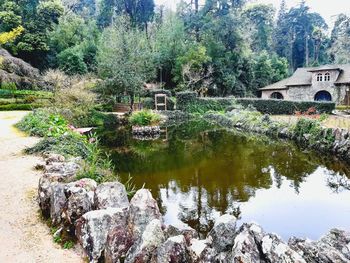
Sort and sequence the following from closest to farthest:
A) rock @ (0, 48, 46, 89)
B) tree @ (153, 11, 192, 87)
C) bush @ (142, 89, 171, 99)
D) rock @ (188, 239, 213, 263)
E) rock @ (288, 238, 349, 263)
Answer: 1. rock @ (288, 238, 349, 263)
2. rock @ (188, 239, 213, 263)
3. rock @ (0, 48, 46, 89)
4. bush @ (142, 89, 171, 99)
5. tree @ (153, 11, 192, 87)

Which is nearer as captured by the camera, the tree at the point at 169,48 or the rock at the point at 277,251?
the rock at the point at 277,251

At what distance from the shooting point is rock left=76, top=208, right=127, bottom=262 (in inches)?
146

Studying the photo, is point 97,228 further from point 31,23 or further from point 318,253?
point 31,23

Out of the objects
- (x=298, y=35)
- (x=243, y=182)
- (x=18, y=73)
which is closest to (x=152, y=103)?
(x=18, y=73)

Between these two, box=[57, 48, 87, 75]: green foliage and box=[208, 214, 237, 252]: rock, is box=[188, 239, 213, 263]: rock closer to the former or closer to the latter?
box=[208, 214, 237, 252]: rock

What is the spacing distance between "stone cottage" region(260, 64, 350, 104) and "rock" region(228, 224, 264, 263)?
3021 centimetres

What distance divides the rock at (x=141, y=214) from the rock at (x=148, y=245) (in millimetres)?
249

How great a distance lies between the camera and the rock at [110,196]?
4.26 metres

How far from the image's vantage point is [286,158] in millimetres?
11727

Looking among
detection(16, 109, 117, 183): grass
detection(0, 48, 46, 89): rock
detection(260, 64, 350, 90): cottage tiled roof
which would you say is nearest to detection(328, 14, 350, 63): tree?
detection(260, 64, 350, 90): cottage tiled roof

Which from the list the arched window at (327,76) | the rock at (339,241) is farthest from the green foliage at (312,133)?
the arched window at (327,76)

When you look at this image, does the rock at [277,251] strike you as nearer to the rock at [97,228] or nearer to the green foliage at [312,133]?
the rock at [97,228]

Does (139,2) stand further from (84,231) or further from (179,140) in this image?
(84,231)

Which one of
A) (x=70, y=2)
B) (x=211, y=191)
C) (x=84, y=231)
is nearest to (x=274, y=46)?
(x=70, y=2)
